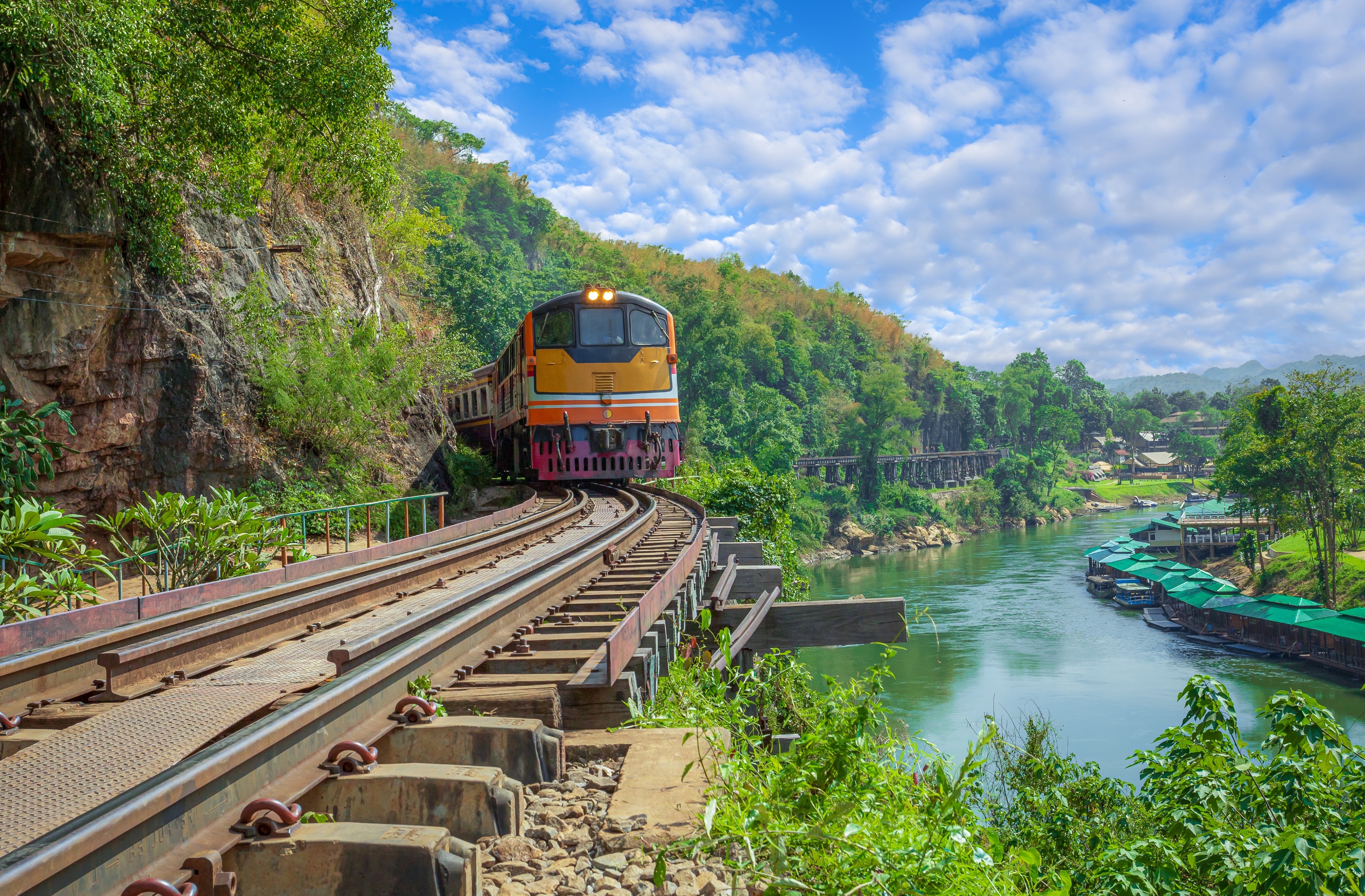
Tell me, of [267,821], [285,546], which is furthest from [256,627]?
[285,546]

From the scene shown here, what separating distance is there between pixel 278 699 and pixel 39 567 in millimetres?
5571

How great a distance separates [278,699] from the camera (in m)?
2.71

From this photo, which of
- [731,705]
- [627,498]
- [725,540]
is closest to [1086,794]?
[725,540]

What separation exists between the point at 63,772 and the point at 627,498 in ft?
34.2

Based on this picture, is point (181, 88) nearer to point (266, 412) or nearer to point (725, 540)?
point (266, 412)

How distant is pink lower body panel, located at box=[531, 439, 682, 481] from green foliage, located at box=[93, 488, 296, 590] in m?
6.37

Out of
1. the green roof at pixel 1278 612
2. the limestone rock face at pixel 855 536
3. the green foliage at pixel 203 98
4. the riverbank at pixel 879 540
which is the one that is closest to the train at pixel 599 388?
the green foliage at pixel 203 98

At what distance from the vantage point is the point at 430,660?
312 cm

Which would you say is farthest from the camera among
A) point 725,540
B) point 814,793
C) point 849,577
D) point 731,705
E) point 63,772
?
point 849,577

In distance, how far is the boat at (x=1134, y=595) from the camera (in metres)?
33.2

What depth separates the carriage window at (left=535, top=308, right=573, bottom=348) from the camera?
1402cm

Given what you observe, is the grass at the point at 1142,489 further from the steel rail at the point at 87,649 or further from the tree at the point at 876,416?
the steel rail at the point at 87,649

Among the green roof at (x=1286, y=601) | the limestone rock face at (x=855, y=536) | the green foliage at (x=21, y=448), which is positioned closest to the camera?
the green foliage at (x=21, y=448)

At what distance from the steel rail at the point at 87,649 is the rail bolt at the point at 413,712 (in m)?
1.36
